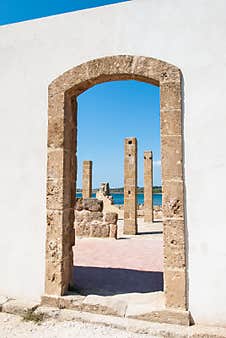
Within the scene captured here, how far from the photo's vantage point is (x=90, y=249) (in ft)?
24.7

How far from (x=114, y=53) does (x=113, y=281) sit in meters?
3.77

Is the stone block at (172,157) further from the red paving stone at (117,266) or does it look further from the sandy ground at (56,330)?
the red paving stone at (117,266)

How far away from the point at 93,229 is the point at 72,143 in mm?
5978

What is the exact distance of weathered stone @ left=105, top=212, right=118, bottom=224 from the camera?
9248 millimetres

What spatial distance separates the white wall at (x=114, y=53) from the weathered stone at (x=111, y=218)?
18.6 feet

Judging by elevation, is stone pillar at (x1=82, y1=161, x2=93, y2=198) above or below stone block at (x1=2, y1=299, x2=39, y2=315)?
above

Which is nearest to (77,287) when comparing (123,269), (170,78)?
(123,269)

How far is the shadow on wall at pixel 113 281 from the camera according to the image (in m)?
4.08

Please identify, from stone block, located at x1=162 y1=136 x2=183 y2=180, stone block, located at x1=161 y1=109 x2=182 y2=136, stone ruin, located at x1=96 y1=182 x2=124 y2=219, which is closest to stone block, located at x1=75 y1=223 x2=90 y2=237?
stone block, located at x1=162 y1=136 x2=183 y2=180

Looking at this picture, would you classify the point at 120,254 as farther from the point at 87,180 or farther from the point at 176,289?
the point at 87,180

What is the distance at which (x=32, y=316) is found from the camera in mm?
3277

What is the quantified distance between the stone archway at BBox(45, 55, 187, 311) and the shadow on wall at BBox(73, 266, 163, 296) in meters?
0.60

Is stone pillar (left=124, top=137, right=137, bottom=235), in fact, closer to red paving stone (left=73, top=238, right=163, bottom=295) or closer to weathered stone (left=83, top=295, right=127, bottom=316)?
red paving stone (left=73, top=238, right=163, bottom=295)

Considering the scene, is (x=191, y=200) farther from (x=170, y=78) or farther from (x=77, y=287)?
(x=77, y=287)
